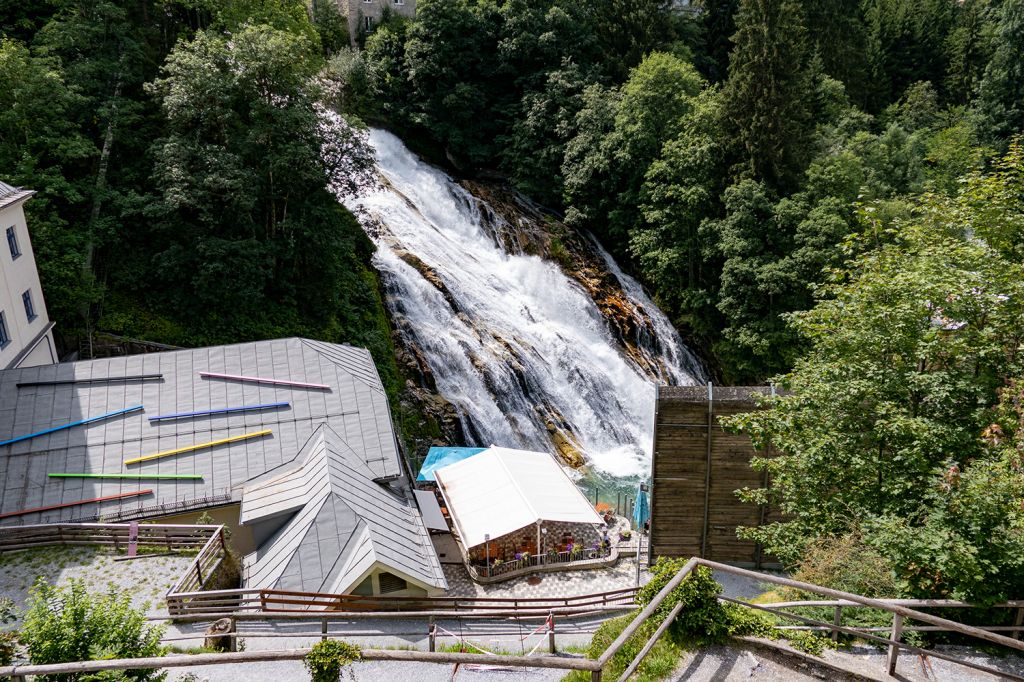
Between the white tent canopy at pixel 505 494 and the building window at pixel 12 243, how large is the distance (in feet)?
49.0

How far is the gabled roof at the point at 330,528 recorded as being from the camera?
52.4ft

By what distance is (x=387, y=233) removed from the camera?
117ft

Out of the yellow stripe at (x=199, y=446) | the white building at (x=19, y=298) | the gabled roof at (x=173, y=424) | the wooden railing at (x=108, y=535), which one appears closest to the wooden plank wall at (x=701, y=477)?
the gabled roof at (x=173, y=424)

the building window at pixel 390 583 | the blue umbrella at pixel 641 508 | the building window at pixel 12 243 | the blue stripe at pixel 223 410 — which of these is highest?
the building window at pixel 12 243

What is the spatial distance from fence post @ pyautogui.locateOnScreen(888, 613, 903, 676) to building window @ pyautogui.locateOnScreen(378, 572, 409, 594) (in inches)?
399

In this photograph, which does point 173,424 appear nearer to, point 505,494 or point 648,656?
point 505,494

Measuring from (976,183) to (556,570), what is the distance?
50.4ft

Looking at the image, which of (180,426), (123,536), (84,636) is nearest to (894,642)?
(84,636)

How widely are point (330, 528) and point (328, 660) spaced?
7.66 metres

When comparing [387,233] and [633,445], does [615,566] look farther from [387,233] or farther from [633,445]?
[387,233]

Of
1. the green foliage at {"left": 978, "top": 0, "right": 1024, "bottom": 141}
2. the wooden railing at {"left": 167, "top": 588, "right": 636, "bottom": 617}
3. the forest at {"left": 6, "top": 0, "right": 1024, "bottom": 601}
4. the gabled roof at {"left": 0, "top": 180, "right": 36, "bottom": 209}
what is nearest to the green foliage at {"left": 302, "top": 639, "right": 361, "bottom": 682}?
the wooden railing at {"left": 167, "top": 588, "right": 636, "bottom": 617}

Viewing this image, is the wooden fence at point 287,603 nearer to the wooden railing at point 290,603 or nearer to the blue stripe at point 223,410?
the wooden railing at point 290,603

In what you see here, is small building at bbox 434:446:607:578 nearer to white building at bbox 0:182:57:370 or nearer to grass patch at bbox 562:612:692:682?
grass patch at bbox 562:612:692:682

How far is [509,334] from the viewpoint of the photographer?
109 ft
